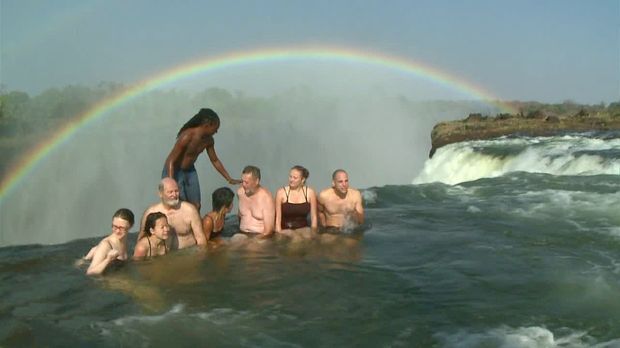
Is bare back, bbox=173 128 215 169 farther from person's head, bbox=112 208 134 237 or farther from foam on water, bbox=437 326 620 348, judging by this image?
foam on water, bbox=437 326 620 348

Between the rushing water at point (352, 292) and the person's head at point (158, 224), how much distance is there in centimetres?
40

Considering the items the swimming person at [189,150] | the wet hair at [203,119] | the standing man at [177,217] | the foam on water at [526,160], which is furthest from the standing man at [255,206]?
the foam on water at [526,160]

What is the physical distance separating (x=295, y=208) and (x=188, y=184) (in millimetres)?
1572

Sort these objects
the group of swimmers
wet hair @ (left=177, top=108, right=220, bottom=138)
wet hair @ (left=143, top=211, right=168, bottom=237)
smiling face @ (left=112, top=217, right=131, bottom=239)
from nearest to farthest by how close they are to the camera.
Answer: smiling face @ (left=112, top=217, right=131, bottom=239) < wet hair @ (left=143, top=211, right=168, bottom=237) < the group of swimmers < wet hair @ (left=177, top=108, right=220, bottom=138)

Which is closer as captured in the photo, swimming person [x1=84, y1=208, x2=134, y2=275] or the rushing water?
the rushing water

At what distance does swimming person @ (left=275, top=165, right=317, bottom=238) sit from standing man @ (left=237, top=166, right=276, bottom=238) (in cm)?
23

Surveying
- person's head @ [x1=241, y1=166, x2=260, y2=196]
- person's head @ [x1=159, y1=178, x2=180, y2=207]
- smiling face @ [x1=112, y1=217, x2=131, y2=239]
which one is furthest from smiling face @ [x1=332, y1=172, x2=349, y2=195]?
smiling face @ [x1=112, y1=217, x2=131, y2=239]

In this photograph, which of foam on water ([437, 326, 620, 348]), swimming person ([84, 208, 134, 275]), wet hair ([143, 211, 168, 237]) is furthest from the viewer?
wet hair ([143, 211, 168, 237])

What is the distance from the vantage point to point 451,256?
823cm

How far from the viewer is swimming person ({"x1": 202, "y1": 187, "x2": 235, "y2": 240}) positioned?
27.5ft

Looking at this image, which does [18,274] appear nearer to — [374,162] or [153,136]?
[153,136]

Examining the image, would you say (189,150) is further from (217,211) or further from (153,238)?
(153,238)

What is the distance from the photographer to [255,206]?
28.8 feet

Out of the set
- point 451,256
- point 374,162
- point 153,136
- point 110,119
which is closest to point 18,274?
point 451,256
